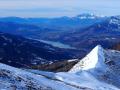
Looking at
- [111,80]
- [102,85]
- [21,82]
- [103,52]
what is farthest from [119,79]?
[21,82]

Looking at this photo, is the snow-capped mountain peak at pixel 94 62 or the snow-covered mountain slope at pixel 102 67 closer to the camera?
the snow-covered mountain slope at pixel 102 67

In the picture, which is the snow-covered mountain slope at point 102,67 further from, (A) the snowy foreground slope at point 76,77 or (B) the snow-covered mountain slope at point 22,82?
(B) the snow-covered mountain slope at point 22,82

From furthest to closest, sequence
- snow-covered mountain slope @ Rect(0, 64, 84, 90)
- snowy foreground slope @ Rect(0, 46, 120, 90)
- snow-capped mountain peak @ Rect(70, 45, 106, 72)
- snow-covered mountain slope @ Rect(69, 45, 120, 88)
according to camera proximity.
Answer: snow-capped mountain peak @ Rect(70, 45, 106, 72) < snow-covered mountain slope @ Rect(69, 45, 120, 88) < snowy foreground slope @ Rect(0, 46, 120, 90) < snow-covered mountain slope @ Rect(0, 64, 84, 90)

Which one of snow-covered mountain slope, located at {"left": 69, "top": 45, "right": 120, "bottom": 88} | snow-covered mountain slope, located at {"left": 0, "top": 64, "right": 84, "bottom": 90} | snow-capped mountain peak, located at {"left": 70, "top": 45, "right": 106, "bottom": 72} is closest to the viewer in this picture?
snow-covered mountain slope, located at {"left": 0, "top": 64, "right": 84, "bottom": 90}

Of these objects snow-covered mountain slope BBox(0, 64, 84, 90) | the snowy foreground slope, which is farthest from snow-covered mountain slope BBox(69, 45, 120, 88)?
snow-covered mountain slope BBox(0, 64, 84, 90)

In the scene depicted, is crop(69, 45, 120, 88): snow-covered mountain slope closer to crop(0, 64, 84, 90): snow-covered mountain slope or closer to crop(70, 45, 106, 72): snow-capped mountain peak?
crop(70, 45, 106, 72): snow-capped mountain peak

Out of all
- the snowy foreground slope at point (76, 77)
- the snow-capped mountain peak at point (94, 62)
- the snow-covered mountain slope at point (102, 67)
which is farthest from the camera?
the snow-capped mountain peak at point (94, 62)

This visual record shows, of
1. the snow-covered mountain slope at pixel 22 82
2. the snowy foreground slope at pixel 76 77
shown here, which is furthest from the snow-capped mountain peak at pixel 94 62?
the snow-covered mountain slope at pixel 22 82

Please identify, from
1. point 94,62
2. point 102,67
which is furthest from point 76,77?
point 94,62

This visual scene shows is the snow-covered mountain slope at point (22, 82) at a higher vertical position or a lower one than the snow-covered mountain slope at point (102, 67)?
higher
